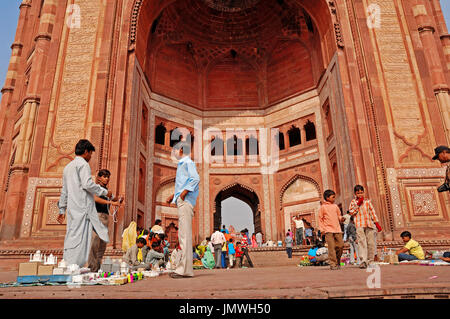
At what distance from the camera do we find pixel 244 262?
36.3ft

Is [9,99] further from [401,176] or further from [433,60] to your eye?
[433,60]

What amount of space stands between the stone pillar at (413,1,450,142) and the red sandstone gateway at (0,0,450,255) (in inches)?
1.6

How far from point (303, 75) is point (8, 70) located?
14034 millimetres

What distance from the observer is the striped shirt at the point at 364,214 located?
5078 mm

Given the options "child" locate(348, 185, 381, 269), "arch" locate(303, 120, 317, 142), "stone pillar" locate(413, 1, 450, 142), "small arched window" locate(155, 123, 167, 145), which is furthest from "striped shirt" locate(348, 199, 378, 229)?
"small arched window" locate(155, 123, 167, 145)

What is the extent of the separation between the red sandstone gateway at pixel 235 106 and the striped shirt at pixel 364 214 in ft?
15.5

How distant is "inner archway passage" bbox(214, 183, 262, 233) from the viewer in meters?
16.7

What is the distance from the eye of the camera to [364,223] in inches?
202

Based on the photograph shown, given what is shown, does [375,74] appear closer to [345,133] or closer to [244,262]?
[345,133]

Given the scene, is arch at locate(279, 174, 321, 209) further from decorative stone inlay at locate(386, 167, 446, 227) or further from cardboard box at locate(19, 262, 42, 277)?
cardboard box at locate(19, 262, 42, 277)

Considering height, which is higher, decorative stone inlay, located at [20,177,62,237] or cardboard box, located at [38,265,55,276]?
decorative stone inlay, located at [20,177,62,237]

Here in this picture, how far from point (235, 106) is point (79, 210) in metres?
14.8

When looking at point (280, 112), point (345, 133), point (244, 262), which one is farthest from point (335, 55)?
point (244, 262)

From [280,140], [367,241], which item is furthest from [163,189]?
[367,241]
